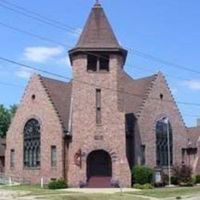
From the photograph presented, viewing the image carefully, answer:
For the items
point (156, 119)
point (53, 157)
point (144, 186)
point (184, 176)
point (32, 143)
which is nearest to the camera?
point (144, 186)

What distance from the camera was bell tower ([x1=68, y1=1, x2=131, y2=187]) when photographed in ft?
164

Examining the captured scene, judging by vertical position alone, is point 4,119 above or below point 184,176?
above

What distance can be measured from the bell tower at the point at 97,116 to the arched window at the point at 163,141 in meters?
7.19

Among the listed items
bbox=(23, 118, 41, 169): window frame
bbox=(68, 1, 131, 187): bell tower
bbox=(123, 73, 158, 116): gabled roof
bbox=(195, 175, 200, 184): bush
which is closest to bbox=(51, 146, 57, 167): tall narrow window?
bbox=(23, 118, 41, 169): window frame

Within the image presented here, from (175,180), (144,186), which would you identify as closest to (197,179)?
(175,180)

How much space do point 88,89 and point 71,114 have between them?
3.72m

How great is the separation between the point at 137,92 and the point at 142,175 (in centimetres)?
1092

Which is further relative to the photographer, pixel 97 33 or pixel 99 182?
pixel 97 33

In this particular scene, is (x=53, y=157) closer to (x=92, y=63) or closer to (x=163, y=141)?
(x=92, y=63)

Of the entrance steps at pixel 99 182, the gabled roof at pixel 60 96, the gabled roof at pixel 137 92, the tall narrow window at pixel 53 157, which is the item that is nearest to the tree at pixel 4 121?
the gabled roof at pixel 60 96

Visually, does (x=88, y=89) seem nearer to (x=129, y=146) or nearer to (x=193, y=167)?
(x=129, y=146)

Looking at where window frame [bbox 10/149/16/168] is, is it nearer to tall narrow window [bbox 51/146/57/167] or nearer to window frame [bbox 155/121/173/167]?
tall narrow window [bbox 51/146/57/167]

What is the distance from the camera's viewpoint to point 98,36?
52844 mm

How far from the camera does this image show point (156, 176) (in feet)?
178
